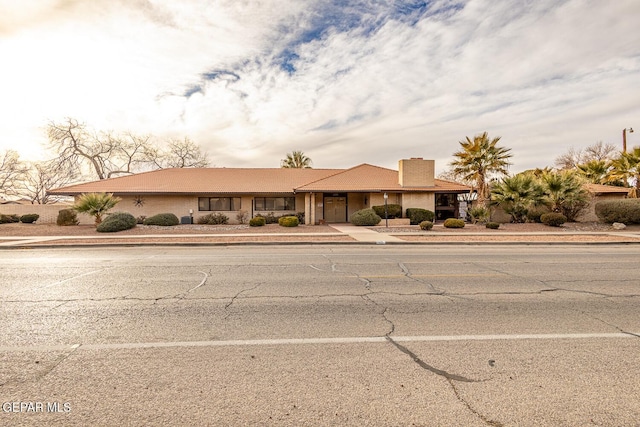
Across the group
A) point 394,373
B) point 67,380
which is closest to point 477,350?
point 394,373

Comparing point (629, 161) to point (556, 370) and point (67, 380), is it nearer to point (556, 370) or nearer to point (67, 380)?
point (556, 370)

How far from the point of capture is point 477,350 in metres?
4.07

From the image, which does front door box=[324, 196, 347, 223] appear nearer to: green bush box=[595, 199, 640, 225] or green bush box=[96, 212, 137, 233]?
green bush box=[96, 212, 137, 233]

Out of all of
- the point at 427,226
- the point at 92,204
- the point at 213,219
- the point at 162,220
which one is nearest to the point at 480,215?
the point at 427,226

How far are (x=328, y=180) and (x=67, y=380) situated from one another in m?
26.5

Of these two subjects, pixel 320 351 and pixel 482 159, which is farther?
pixel 482 159

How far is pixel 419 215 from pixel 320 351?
23.8 m

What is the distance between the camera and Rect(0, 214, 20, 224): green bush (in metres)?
27.7

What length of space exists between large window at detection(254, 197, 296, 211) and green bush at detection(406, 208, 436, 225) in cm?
964

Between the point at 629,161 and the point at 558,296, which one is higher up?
the point at 629,161

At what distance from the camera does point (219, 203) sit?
29.0 m

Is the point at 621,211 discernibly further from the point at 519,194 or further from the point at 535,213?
the point at 519,194

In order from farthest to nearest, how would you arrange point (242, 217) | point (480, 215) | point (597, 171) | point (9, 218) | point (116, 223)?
1. point (597, 171)
2. point (9, 218)
3. point (242, 217)
4. point (480, 215)
5. point (116, 223)

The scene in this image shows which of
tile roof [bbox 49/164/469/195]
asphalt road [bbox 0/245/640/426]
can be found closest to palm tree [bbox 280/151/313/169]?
tile roof [bbox 49/164/469/195]
